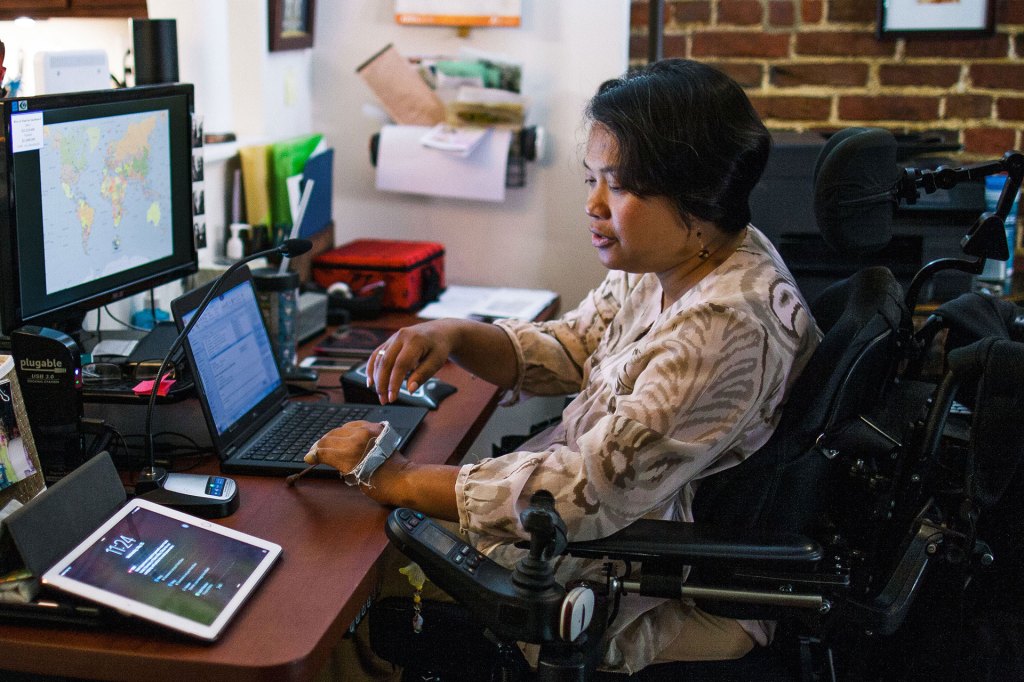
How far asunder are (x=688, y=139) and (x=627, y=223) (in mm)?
141

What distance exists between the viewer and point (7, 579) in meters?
1.10

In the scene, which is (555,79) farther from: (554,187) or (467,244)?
(467,244)

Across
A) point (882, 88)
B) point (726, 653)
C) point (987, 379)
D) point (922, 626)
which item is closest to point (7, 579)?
point (726, 653)

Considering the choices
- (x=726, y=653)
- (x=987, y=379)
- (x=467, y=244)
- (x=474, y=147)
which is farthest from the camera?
(x=467, y=244)

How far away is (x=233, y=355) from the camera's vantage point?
1.59 m

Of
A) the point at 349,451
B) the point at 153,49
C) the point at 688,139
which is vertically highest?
the point at 153,49

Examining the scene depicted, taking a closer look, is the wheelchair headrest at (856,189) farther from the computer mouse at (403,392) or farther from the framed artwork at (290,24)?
the framed artwork at (290,24)

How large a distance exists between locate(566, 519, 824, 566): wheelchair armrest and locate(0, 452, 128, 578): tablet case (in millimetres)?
551

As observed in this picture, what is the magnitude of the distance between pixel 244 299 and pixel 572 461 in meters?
0.65

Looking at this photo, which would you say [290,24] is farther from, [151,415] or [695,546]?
[695,546]

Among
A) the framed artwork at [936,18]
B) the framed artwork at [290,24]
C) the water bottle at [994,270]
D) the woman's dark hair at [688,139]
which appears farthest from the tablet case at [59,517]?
the framed artwork at [936,18]

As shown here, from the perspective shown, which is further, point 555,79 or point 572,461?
point 555,79

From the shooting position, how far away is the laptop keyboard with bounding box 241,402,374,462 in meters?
1.53

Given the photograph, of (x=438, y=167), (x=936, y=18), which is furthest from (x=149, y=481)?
(x=936, y=18)
